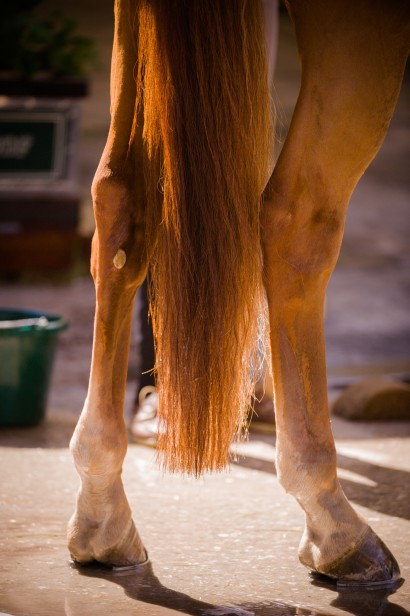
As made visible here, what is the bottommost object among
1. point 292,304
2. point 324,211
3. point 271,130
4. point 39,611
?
point 39,611

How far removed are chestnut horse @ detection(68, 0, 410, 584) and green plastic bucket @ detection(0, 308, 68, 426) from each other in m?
1.18

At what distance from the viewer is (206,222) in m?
1.54

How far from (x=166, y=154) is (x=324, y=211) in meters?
0.25

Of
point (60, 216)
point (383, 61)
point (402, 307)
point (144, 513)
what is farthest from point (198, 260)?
point (60, 216)

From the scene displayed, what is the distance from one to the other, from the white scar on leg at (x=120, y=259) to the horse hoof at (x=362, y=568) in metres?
0.56

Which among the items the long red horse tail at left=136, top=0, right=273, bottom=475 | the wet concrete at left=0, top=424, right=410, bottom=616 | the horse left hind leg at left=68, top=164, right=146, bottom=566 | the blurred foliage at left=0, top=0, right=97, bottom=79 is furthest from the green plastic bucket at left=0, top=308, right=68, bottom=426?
the blurred foliage at left=0, top=0, right=97, bottom=79

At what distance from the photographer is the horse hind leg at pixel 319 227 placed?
59.9 inches

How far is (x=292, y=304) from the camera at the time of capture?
1568 millimetres

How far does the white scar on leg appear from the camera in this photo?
5.37 feet

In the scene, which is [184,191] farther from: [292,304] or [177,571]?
[177,571]

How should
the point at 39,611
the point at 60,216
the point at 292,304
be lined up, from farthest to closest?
the point at 60,216 < the point at 292,304 < the point at 39,611

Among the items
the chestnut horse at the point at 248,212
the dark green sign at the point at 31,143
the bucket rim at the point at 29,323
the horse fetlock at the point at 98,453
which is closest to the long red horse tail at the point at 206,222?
the chestnut horse at the point at 248,212

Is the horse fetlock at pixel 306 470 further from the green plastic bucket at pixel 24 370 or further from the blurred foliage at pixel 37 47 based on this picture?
the blurred foliage at pixel 37 47

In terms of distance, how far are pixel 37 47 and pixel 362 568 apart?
4.23 metres
